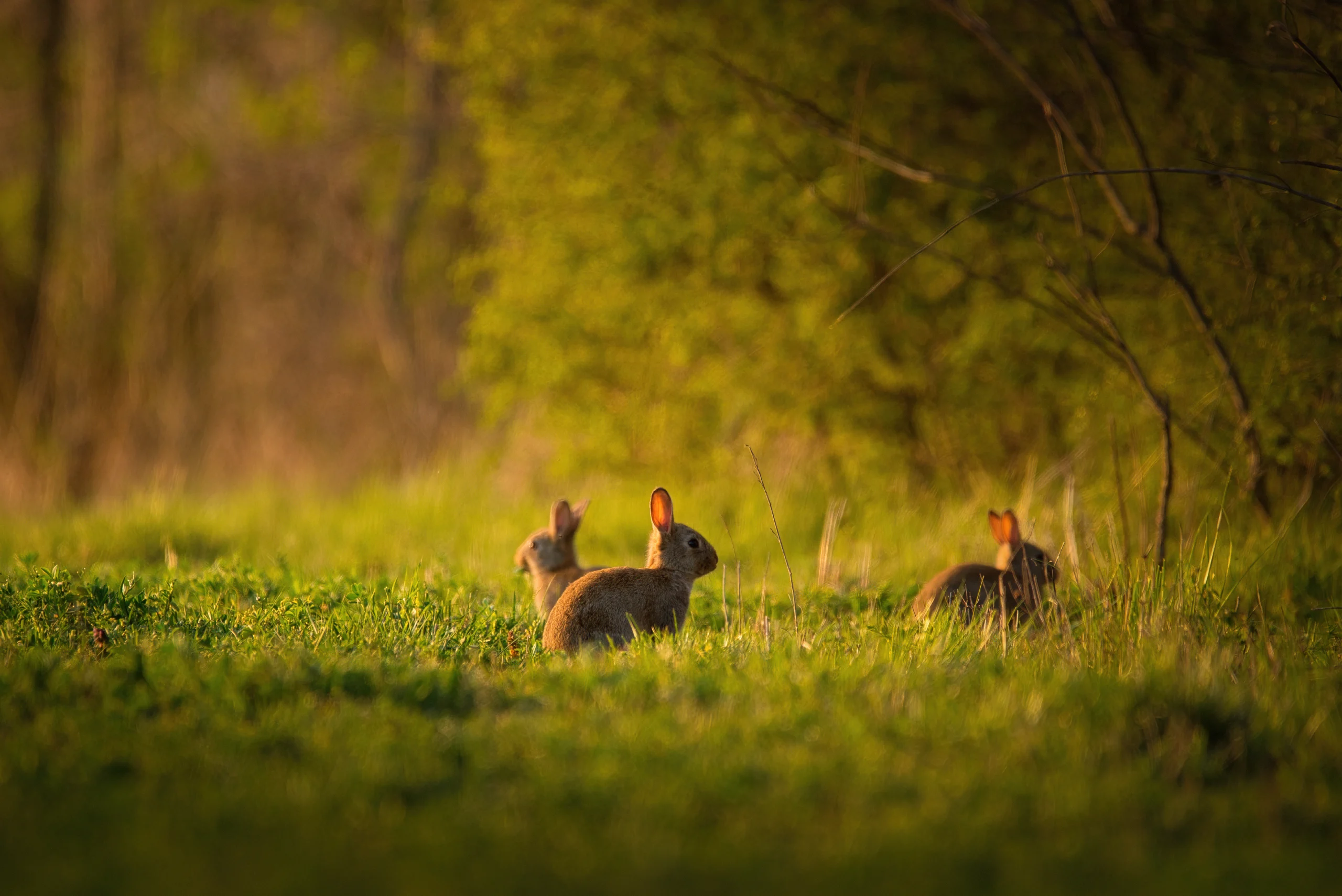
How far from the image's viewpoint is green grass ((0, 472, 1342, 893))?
355cm

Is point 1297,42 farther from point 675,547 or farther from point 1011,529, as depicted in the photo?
point 675,547

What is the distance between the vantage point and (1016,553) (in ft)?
25.0

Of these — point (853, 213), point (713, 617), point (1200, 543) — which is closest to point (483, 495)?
point (853, 213)

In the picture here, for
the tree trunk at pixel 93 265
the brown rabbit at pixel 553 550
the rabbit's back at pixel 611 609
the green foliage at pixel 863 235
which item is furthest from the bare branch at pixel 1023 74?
the tree trunk at pixel 93 265

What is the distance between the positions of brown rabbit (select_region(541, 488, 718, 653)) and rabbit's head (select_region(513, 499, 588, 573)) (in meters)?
1.11

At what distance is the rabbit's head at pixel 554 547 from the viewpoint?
798cm

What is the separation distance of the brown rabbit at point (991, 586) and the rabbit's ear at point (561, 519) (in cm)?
218

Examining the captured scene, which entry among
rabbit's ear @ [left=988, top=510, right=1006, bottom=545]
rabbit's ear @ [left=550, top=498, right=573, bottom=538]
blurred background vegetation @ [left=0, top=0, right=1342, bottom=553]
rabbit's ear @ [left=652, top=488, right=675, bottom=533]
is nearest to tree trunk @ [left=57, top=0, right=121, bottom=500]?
blurred background vegetation @ [left=0, top=0, right=1342, bottom=553]

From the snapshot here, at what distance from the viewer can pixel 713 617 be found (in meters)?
7.21

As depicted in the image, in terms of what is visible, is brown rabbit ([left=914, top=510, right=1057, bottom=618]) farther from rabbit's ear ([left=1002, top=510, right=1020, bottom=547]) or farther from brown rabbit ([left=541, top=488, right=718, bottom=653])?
brown rabbit ([left=541, top=488, right=718, bottom=653])

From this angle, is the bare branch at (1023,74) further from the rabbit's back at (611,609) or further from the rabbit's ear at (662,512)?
the rabbit's back at (611,609)

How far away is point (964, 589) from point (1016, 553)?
892 mm

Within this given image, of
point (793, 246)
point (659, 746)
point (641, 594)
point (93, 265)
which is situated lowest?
point (659, 746)

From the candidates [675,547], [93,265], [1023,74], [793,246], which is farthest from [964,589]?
[93,265]
